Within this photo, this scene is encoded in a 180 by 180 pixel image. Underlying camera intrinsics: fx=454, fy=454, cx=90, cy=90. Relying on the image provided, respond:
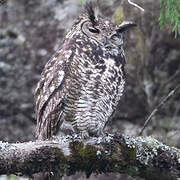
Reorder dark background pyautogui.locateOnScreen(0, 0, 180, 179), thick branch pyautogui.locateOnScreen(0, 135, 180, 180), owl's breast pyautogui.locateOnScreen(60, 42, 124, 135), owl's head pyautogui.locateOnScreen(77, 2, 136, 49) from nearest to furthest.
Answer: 1. thick branch pyautogui.locateOnScreen(0, 135, 180, 180)
2. owl's breast pyautogui.locateOnScreen(60, 42, 124, 135)
3. owl's head pyautogui.locateOnScreen(77, 2, 136, 49)
4. dark background pyautogui.locateOnScreen(0, 0, 180, 179)

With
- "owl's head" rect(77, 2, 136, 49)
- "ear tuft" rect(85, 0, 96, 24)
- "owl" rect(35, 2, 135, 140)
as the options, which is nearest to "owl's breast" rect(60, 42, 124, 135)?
"owl" rect(35, 2, 135, 140)

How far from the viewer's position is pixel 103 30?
397cm

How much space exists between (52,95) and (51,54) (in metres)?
2.41

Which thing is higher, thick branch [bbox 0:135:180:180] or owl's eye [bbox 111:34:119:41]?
owl's eye [bbox 111:34:119:41]

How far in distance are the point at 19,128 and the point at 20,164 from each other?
3085 mm

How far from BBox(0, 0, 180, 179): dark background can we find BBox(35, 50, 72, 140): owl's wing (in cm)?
193

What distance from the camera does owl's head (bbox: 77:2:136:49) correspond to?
396cm

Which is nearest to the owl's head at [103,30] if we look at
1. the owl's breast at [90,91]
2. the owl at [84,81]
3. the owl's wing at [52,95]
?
the owl at [84,81]

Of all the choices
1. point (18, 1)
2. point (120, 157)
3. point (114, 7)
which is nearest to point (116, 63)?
point (120, 157)

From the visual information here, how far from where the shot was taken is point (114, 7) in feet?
20.0

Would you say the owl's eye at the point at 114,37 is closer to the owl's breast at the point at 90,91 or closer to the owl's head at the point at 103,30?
the owl's head at the point at 103,30

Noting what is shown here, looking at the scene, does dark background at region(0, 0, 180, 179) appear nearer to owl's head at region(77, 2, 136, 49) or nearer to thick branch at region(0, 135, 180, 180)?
owl's head at region(77, 2, 136, 49)

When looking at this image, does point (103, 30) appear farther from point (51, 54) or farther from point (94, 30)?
point (51, 54)

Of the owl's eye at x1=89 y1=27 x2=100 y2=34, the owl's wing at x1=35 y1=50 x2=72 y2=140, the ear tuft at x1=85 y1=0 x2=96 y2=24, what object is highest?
the ear tuft at x1=85 y1=0 x2=96 y2=24
